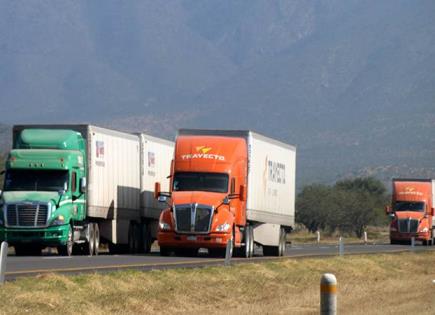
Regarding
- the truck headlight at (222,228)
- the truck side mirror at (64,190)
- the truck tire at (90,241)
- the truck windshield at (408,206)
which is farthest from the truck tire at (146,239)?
the truck windshield at (408,206)

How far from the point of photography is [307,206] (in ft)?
403

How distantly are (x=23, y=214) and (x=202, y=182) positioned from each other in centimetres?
533

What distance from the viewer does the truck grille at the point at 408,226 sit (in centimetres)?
7275

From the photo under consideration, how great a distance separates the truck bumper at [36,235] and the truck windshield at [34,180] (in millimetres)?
1166

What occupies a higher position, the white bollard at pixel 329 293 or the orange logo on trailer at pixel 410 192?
the orange logo on trailer at pixel 410 192

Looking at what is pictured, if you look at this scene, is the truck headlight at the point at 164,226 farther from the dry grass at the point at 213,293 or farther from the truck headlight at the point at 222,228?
the dry grass at the point at 213,293

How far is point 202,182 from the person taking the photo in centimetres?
4372

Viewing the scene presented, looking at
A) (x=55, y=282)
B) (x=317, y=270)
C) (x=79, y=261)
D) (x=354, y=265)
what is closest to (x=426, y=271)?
(x=354, y=265)

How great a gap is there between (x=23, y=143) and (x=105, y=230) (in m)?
4.83

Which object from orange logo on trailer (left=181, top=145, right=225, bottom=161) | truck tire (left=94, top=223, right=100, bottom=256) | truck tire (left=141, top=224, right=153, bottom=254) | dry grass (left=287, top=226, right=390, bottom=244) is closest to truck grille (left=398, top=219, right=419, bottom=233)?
dry grass (left=287, top=226, right=390, bottom=244)

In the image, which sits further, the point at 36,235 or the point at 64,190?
the point at 64,190

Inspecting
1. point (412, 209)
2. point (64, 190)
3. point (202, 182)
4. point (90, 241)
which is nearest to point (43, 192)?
point (64, 190)

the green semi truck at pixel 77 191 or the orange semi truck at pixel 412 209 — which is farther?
the orange semi truck at pixel 412 209

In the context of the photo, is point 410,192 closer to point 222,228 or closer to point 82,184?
point 222,228
